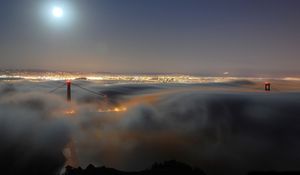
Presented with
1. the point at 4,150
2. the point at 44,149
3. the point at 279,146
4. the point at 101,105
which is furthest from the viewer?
the point at 101,105

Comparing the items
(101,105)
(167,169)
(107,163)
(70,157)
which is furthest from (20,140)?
(101,105)

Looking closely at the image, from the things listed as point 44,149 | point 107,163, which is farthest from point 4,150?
point 107,163

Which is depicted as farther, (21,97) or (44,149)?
(21,97)

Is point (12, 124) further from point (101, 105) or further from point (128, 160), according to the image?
point (128, 160)

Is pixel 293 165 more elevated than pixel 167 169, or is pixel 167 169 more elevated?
pixel 167 169

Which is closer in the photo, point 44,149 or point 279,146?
point 44,149

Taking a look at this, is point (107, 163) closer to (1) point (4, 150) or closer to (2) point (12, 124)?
(1) point (4, 150)

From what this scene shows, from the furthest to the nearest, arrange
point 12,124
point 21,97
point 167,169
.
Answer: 1. point 21,97
2. point 12,124
3. point 167,169

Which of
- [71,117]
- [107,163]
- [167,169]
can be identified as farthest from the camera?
[71,117]

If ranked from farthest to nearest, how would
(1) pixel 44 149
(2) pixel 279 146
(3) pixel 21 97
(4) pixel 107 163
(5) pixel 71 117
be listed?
1. (3) pixel 21 97
2. (5) pixel 71 117
3. (2) pixel 279 146
4. (1) pixel 44 149
5. (4) pixel 107 163
